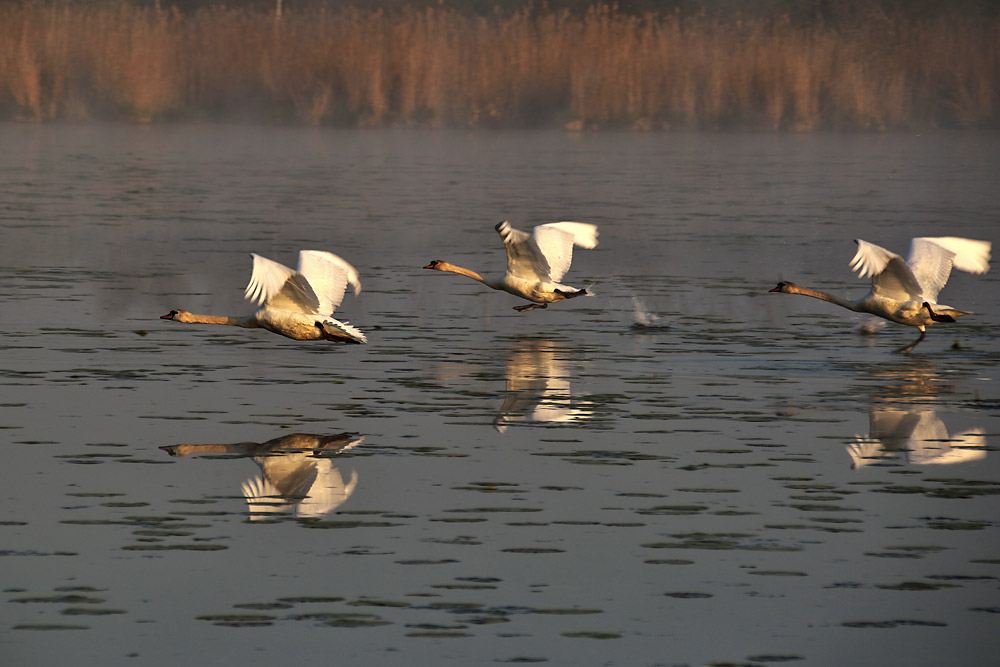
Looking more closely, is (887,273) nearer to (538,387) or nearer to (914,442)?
(538,387)

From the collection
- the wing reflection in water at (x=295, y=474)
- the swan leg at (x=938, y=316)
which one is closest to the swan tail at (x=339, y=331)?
the wing reflection in water at (x=295, y=474)

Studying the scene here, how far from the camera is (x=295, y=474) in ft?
24.7

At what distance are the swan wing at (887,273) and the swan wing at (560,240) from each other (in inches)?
101

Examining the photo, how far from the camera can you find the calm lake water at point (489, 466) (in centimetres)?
550

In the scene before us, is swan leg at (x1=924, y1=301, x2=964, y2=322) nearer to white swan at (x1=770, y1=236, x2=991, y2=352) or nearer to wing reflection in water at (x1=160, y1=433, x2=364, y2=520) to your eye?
white swan at (x1=770, y1=236, x2=991, y2=352)

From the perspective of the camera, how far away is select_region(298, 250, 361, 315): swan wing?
10.9 meters

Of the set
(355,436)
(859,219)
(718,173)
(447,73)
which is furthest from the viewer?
(447,73)

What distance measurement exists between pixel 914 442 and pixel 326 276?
4.14 metres

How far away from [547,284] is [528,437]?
4612mm

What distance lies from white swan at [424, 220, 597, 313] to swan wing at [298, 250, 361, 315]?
4.68 ft

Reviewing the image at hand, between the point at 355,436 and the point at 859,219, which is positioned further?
the point at 859,219

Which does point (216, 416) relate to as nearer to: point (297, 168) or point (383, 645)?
point (383, 645)

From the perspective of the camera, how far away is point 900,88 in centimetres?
3400

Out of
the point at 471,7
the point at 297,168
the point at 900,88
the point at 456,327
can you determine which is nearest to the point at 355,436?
the point at 456,327
